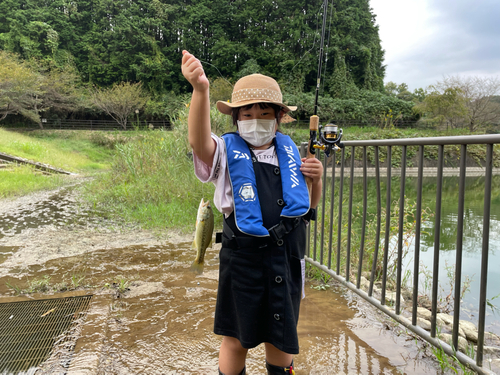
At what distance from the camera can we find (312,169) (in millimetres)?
1514

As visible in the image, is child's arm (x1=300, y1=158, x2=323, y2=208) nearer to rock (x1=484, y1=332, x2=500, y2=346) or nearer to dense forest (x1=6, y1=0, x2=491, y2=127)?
rock (x1=484, y1=332, x2=500, y2=346)

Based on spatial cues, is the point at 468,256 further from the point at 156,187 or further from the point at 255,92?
the point at 156,187

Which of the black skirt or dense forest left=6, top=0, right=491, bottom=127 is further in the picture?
dense forest left=6, top=0, right=491, bottom=127

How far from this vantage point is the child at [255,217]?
1295 mm

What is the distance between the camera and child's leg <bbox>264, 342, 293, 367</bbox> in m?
1.40

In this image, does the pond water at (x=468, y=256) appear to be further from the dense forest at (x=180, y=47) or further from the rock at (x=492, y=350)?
the dense forest at (x=180, y=47)

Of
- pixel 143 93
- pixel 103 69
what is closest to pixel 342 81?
pixel 143 93

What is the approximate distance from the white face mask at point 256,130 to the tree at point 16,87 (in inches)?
1041

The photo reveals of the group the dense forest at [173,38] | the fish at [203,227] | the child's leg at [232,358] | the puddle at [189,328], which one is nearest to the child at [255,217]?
the child's leg at [232,358]

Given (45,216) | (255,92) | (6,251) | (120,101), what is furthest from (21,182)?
(120,101)

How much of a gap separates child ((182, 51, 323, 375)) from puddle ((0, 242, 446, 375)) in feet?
1.87

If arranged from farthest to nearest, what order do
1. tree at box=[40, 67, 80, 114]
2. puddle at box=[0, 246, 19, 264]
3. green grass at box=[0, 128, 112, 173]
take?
tree at box=[40, 67, 80, 114] < green grass at box=[0, 128, 112, 173] < puddle at box=[0, 246, 19, 264]

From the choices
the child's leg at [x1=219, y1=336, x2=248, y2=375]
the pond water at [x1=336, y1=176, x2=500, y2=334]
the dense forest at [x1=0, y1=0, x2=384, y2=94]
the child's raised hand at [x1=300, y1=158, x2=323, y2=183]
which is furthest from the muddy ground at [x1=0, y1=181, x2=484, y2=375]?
the dense forest at [x1=0, y1=0, x2=384, y2=94]

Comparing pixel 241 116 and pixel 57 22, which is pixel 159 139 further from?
pixel 57 22
